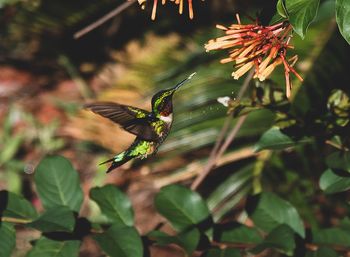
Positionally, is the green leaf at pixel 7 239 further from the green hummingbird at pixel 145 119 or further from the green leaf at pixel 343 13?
the green leaf at pixel 343 13

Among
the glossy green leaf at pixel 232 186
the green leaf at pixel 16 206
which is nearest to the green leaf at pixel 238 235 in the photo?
the green leaf at pixel 16 206

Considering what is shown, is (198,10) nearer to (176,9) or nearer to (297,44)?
(176,9)

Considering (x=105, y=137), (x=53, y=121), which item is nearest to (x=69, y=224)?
(x=105, y=137)

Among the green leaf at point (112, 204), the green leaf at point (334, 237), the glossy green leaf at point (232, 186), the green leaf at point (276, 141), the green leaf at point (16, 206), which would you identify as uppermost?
the green leaf at point (276, 141)

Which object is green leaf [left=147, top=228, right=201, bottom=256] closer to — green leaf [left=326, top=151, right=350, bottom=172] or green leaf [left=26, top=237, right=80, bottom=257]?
green leaf [left=26, top=237, right=80, bottom=257]

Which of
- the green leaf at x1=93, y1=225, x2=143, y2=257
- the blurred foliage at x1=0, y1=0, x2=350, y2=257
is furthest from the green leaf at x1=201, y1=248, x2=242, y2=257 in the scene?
the green leaf at x1=93, y1=225, x2=143, y2=257

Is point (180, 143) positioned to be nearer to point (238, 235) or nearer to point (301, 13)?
point (238, 235)
